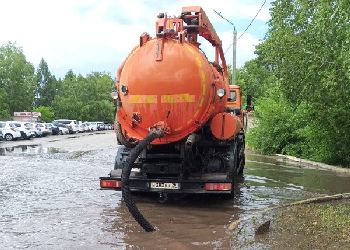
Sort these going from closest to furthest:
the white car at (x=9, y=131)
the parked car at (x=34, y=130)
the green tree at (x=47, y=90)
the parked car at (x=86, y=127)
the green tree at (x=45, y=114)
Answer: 1. the white car at (x=9, y=131)
2. the parked car at (x=34, y=130)
3. the parked car at (x=86, y=127)
4. the green tree at (x=45, y=114)
5. the green tree at (x=47, y=90)

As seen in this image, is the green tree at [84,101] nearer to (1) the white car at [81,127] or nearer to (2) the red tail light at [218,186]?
(1) the white car at [81,127]

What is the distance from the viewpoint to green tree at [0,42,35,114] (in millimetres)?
82062

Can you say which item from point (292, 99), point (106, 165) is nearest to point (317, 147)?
point (292, 99)

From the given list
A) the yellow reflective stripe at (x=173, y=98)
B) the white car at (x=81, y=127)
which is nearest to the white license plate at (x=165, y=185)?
the yellow reflective stripe at (x=173, y=98)

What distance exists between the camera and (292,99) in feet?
59.4

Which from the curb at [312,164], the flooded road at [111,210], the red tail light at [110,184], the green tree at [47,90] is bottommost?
the curb at [312,164]

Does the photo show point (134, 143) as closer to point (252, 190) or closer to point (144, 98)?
point (144, 98)

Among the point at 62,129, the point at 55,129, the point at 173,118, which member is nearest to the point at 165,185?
the point at 173,118

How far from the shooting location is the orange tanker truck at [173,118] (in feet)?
29.7

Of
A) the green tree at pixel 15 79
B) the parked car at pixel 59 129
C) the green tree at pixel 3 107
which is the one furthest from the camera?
the green tree at pixel 15 79

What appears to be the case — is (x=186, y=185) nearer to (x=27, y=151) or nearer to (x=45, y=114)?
(x=27, y=151)

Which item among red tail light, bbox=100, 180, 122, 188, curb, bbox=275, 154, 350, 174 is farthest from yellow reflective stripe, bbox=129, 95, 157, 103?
curb, bbox=275, 154, 350, 174

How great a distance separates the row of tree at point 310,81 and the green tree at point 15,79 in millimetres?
63004

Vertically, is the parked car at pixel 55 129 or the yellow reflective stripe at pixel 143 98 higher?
the yellow reflective stripe at pixel 143 98
